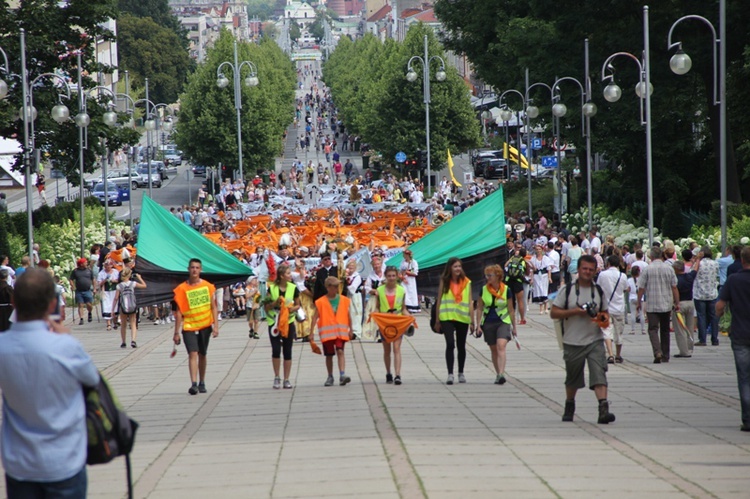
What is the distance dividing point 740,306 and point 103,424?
24.2 feet

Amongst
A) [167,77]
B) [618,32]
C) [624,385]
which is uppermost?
[167,77]

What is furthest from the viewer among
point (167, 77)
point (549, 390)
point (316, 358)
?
point (167, 77)

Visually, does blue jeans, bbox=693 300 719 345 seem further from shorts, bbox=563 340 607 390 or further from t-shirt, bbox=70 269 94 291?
t-shirt, bbox=70 269 94 291

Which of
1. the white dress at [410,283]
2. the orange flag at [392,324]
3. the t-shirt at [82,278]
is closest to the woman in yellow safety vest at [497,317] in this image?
the orange flag at [392,324]

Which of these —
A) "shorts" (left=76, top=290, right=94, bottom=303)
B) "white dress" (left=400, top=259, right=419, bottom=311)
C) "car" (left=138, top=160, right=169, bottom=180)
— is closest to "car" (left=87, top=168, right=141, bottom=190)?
"car" (left=138, top=160, right=169, bottom=180)

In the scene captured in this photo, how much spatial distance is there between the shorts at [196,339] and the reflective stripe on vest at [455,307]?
9.07ft

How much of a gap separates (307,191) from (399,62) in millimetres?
29608

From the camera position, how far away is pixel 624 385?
640 inches

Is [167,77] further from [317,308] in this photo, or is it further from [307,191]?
[317,308]

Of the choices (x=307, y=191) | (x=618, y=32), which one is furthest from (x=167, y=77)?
(x=618, y=32)

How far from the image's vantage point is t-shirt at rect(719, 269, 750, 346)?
12266mm

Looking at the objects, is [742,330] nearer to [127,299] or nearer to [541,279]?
[127,299]

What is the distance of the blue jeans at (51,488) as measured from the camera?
6250 mm

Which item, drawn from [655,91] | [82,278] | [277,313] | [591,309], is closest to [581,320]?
[591,309]
